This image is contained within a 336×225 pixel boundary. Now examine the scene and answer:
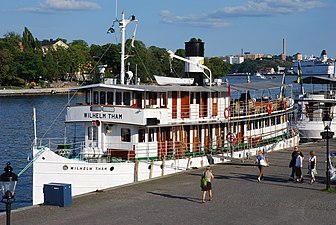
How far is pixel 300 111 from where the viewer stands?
5634cm

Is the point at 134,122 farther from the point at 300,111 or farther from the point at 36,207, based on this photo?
the point at 300,111

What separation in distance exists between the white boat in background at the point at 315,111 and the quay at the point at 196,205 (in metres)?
25.5

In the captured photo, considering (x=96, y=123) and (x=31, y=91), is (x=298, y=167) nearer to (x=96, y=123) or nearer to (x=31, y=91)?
(x=96, y=123)

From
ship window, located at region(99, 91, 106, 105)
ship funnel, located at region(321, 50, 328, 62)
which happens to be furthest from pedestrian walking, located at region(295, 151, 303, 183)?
ship funnel, located at region(321, 50, 328, 62)

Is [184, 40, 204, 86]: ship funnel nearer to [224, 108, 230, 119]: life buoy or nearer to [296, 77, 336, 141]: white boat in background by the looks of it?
[224, 108, 230, 119]: life buoy

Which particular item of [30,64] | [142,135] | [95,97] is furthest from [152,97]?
[30,64]

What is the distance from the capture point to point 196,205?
2170 cm

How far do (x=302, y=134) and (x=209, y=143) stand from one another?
21685 millimetres

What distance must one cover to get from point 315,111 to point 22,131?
3152 centimetres

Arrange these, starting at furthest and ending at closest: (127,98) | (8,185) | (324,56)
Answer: (324,56), (127,98), (8,185)

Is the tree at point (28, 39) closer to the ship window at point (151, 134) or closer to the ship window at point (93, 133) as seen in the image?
the ship window at point (93, 133)

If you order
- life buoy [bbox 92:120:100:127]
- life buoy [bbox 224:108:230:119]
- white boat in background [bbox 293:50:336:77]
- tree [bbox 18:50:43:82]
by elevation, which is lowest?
life buoy [bbox 92:120:100:127]

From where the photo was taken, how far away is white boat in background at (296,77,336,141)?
5297 centimetres

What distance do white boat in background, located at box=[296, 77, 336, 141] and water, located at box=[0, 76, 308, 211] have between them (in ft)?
72.6
